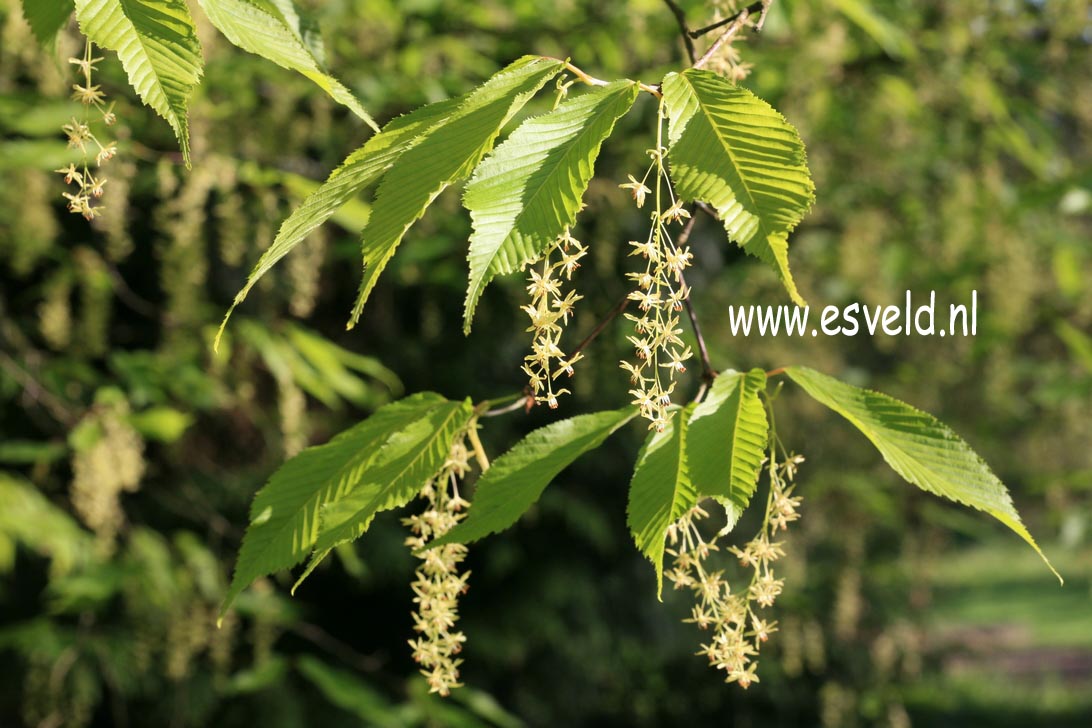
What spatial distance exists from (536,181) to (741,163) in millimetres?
159

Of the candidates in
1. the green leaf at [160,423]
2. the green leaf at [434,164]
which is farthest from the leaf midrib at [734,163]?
the green leaf at [160,423]

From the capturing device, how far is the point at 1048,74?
13.3 ft

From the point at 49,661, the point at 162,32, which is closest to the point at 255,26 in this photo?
the point at 162,32

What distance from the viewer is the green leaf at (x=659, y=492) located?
0.91 metres

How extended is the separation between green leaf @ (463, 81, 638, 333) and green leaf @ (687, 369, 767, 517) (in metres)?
0.24

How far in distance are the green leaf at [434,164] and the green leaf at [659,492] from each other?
28 cm

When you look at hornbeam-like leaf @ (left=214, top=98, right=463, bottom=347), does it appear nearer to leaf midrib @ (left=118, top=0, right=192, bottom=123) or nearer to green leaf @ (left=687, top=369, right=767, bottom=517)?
leaf midrib @ (left=118, top=0, right=192, bottom=123)

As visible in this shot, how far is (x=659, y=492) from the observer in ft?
3.05

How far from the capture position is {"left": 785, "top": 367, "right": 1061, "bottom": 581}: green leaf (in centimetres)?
92

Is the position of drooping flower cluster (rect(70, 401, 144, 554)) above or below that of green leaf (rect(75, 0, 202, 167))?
below

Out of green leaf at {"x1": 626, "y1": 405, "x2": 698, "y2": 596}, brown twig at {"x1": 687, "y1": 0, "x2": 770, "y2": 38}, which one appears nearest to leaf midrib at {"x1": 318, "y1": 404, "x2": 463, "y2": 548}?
green leaf at {"x1": 626, "y1": 405, "x2": 698, "y2": 596}

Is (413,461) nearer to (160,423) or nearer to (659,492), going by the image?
(659,492)

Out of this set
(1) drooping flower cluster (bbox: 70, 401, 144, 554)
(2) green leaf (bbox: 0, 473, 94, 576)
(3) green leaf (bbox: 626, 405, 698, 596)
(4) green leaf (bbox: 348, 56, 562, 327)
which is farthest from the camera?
(2) green leaf (bbox: 0, 473, 94, 576)

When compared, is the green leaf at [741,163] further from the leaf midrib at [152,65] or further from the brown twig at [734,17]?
the leaf midrib at [152,65]
